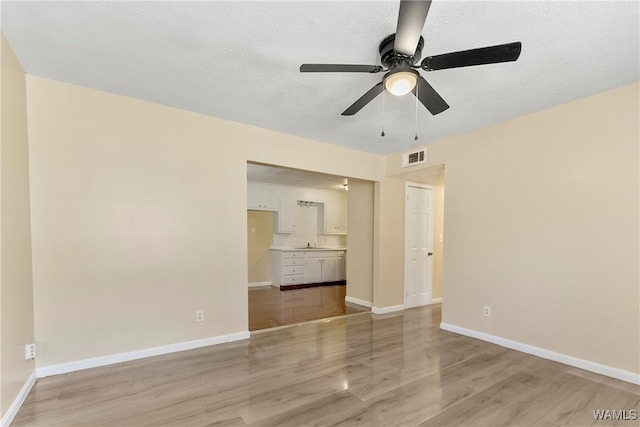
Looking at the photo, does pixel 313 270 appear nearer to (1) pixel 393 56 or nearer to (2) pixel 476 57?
(1) pixel 393 56

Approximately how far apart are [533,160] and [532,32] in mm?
1645

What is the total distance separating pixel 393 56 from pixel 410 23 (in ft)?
1.35

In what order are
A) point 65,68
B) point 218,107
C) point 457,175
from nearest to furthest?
point 65,68
point 218,107
point 457,175

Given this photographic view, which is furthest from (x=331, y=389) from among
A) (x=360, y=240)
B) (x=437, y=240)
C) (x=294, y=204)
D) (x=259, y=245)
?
(x=294, y=204)

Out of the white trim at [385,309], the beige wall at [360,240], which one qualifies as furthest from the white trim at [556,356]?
the beige wall at [360,240]

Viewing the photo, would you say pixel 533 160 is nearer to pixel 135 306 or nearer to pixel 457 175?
pixel 457 175

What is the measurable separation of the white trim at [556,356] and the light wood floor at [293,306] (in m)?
1.66

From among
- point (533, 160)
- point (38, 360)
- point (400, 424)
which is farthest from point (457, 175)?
point (38, 360)

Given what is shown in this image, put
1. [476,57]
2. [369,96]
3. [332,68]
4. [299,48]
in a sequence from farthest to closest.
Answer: [369,96], [299,48], [332,68], [476,57]

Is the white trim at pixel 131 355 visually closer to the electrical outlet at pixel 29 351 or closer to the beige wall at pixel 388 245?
the electrical outlet at pixel 29 351

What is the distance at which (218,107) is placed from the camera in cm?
300

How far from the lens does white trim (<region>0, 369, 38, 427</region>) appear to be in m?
1.82

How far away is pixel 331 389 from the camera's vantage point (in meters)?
2.29

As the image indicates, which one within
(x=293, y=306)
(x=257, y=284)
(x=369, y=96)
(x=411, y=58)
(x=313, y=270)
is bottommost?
(x=257, y=284)
